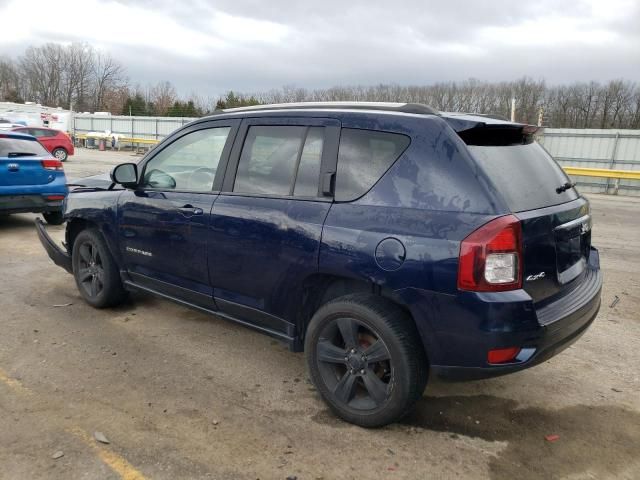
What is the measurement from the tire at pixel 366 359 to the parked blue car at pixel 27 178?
22.3 ft

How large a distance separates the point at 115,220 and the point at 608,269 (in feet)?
20.3

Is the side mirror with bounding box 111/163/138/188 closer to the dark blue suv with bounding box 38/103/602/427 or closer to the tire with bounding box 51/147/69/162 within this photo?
the dark blue suv with bounding box 38/103/602/427

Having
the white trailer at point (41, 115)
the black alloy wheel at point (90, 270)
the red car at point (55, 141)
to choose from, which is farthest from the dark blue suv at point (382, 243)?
the white trailer at point (41, 115)

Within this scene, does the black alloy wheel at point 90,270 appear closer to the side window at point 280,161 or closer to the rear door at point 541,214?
the side window at point 280,161

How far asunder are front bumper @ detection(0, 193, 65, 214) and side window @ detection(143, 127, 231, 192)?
16.4 feet

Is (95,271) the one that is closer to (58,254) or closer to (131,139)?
(58,254)

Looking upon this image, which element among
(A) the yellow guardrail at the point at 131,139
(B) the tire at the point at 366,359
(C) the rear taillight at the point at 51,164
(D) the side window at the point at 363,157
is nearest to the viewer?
(B) the tire at the point at 366,359

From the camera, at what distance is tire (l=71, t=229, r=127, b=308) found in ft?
15.6

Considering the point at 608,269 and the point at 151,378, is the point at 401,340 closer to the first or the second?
the point at 151,378

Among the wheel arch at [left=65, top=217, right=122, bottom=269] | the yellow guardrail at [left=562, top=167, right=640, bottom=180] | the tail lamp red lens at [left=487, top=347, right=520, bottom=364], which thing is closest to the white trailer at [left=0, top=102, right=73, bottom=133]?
the yellow guardrail at [left=562, top=167, right=640, bottom=180]

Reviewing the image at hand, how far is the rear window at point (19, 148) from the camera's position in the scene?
8.20 m

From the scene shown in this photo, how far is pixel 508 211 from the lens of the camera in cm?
265

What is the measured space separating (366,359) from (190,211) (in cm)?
172

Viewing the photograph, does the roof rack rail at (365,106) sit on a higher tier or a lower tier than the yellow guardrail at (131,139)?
higher
